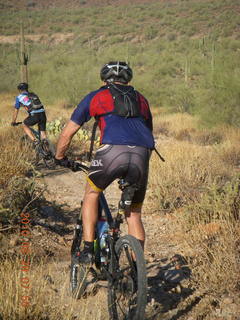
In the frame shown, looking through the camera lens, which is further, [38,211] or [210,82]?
[210,82]

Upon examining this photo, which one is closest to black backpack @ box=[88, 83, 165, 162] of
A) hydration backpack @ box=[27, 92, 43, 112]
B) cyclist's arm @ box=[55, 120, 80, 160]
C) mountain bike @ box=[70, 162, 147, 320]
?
cyclist's arm @ box=[55, 120, 80, 160]

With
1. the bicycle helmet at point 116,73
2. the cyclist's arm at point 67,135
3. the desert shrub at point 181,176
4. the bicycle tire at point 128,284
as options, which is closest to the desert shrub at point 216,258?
the bicycle tire at point 128,284

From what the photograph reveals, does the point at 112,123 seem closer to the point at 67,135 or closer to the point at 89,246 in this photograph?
the point at 67,135

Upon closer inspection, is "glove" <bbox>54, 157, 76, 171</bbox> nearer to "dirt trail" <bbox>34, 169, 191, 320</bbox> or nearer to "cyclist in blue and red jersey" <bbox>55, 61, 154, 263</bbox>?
"cyclist in blue and red jersey" <bbox>55, 61, 154, 263</bbox>

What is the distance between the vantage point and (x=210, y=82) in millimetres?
15250

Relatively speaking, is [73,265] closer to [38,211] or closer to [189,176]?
[38,211]

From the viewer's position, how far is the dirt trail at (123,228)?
366cm

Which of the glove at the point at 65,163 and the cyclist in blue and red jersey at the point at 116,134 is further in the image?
the glove at the point at 65,163

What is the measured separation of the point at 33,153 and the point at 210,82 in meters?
8.07

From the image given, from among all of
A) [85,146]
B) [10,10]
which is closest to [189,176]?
[85,146]

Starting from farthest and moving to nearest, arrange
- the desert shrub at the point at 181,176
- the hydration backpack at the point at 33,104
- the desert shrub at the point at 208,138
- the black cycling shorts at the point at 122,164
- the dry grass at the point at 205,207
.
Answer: the desert shrub at the point at 208,138 < the hydration backpack at the point at 33,104 < the desert shrub at the point at 181,176 < the dry grass at the point at 205,207 < the black cycling shorts at the point at 122,164

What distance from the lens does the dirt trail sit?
3.66 meters

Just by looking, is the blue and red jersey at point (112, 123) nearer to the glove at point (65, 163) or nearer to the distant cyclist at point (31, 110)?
the glove at point (65, 163)

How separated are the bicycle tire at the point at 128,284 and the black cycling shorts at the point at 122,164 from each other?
474mm
